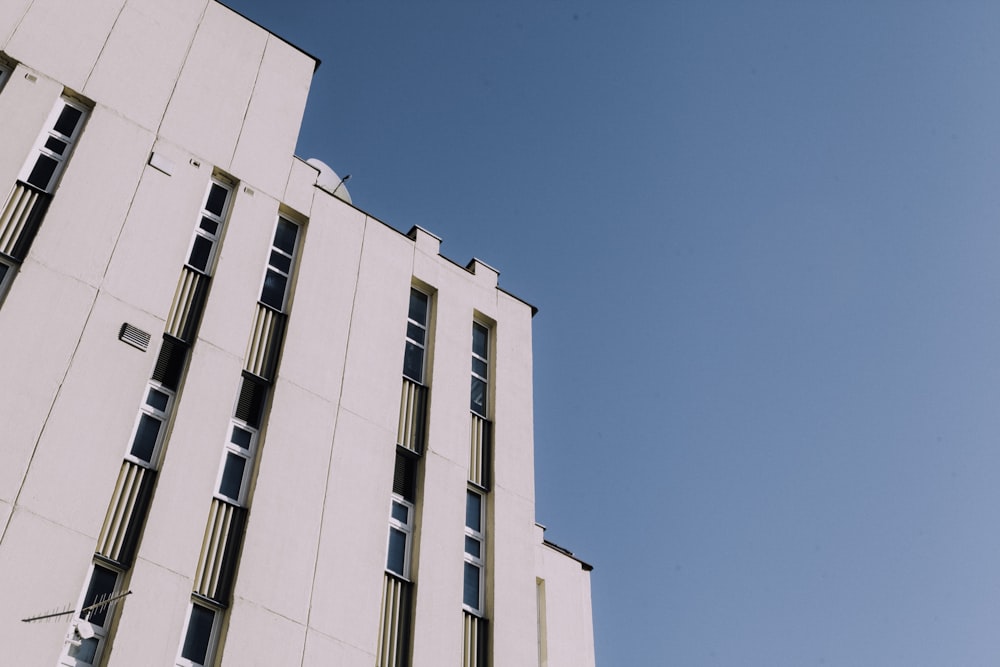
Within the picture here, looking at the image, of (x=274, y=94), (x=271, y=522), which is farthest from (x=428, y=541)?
(x=274, y=94)

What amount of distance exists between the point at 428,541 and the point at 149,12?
11019mm

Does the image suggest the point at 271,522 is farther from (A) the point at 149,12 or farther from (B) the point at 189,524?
(A) the point at 149,12

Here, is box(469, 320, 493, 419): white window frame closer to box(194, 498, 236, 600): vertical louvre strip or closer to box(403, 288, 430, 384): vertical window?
box(403, 288, 430, 384): vertical window

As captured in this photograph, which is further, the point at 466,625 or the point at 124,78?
the point at 124,78

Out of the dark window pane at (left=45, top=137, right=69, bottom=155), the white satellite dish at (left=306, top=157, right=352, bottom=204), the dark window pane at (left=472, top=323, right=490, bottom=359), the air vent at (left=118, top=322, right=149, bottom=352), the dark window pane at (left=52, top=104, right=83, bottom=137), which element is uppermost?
the white satellite dish at (left=306, top=157, right=352, bottom=204)

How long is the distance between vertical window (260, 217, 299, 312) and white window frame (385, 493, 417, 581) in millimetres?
3954

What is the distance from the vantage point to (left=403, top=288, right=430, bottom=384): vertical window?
1899 cm

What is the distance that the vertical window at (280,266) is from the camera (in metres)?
17.7

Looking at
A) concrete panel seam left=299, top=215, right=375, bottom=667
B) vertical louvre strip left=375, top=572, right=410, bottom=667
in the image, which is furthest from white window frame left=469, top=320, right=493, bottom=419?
vertical louvre strip left=375, top=572, right=410, bottom=667

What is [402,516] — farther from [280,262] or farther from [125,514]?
[280,262]

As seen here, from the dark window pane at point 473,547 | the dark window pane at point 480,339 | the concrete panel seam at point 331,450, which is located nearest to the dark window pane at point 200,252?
the concrete panel seam at point 331,450

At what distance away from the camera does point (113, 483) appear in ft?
43.3

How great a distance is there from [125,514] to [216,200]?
653 centimetres

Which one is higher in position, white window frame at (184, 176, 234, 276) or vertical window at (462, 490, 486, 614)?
white window frame at (184, 176, 234, 276)
